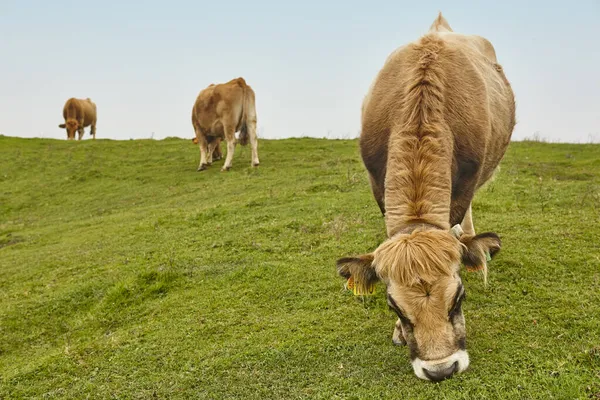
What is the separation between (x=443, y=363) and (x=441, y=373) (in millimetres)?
87

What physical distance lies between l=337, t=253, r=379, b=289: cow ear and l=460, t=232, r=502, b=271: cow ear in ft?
2.57

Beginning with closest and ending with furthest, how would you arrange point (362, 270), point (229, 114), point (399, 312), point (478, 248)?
1. point (399, 312)
2. point (478, 248)
3. point (362, 270)
4. point (229, 114)

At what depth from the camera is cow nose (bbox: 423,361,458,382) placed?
4.43 metres

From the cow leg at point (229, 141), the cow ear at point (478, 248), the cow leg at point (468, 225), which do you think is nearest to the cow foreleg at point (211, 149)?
the cow leg at point (229, 141)

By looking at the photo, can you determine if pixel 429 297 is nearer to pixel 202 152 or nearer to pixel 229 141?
pixel 229 141

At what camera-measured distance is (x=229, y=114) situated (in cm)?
→ 1984

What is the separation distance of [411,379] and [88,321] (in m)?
4.80

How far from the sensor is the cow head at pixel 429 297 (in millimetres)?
4414

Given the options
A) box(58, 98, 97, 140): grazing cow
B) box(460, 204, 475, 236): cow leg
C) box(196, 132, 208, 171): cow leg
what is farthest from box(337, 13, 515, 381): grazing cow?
box(58, 98, 97, 140): grazing cow

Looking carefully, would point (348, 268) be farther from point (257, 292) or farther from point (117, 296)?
point (117, 296)

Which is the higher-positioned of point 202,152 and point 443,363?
point 202,152

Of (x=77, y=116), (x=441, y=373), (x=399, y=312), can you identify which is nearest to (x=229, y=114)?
(x=399, y=312)

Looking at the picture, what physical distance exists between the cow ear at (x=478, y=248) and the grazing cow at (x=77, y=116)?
35309mm

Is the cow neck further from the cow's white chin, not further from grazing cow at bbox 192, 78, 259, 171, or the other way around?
grazing cow at bbox 192, 78, 259, 171
